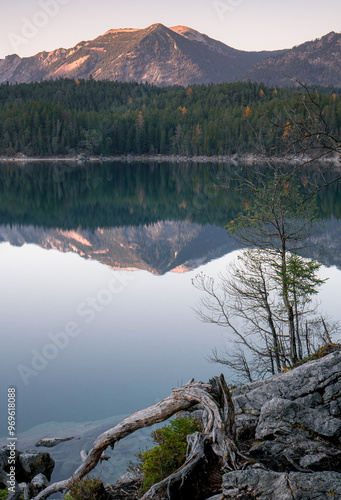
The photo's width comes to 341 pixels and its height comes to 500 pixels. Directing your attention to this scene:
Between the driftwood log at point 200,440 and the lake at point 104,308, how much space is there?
12.4 feet

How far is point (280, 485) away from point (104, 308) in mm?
18982

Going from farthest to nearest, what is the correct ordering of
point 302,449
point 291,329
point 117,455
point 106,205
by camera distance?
point 106,205 < point 291,329 < point 117,455 < point 302,449

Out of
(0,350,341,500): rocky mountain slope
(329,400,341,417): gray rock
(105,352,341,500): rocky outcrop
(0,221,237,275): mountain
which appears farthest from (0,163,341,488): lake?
(329,400,341,417): gray rock

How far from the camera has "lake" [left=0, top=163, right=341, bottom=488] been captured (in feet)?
49.3

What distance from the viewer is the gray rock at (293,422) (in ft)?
22.6

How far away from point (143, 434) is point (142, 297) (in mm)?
13877

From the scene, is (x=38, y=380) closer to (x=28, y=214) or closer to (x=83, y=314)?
(x=83, y=314)

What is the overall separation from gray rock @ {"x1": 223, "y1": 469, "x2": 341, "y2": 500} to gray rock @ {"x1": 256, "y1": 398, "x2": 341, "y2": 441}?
1.38 metres

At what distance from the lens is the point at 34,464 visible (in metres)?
10.4

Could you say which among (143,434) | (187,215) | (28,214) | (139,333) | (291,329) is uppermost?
(28,214)

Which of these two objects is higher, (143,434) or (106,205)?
(106,205)

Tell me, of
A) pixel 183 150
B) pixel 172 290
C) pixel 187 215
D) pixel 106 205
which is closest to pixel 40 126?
pixel 183 150

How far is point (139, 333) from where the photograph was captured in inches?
799

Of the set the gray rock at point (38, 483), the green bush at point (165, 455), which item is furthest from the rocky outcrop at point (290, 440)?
the gray rock at point (38, 483)
